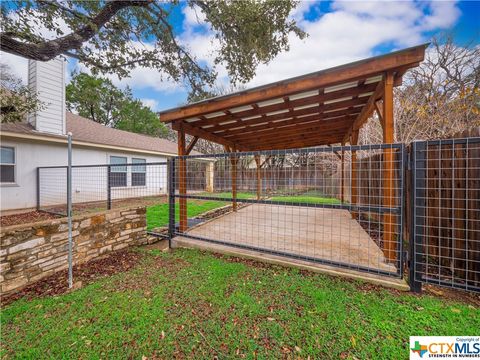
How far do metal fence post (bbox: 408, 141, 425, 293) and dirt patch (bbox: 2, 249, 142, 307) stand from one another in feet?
12.2

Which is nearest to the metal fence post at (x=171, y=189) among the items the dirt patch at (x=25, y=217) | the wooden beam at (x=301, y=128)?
the wooden beam at (x=301, y=128)

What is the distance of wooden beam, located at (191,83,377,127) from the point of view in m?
3.39

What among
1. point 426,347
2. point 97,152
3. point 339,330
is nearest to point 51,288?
point 339,330

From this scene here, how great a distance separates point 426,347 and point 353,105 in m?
3.88

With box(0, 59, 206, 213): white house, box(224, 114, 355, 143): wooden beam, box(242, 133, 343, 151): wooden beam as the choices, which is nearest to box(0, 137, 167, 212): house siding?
box(0, 59, 206, 213): white house

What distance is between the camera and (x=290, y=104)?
3857 millimetres

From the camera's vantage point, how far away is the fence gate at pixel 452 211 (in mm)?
2250

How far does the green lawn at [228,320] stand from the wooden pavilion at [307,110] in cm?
96

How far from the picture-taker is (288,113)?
450 cm

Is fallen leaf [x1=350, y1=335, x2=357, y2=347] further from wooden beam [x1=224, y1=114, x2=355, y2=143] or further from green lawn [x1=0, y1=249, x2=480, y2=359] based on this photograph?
wooden beam [x1=224, y1=114, x2=355, y2=143]

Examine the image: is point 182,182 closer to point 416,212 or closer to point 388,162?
point 388,162

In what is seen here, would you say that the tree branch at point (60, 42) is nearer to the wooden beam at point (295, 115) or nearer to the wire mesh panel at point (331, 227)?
the wire mesh panel at point (331, 227)

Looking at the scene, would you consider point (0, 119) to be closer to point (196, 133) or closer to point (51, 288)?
point (196, 133)

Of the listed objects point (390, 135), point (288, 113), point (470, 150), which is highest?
point (288, 113)
